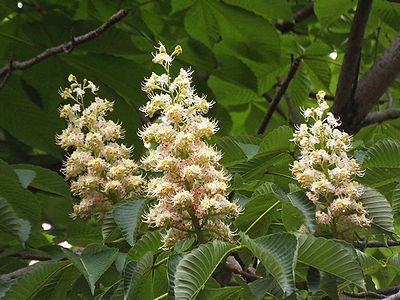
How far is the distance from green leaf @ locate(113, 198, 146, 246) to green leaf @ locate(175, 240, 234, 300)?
0.73 ft

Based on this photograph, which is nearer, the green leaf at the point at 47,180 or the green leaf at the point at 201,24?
the green leaf at the point at 47,180

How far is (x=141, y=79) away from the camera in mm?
3133

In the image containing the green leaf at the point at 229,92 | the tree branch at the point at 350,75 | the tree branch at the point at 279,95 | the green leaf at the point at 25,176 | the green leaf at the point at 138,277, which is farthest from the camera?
the green leaf at the point at 229,92

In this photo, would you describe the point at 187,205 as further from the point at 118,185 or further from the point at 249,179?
the point at 249,179

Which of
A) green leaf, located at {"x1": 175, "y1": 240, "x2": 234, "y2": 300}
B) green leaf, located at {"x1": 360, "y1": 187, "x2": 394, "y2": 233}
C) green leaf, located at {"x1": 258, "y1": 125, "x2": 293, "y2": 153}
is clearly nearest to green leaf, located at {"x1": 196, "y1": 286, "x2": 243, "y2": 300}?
green leaf, located at {"x1": 175, "y1": 240, "x2": 234, "y2": 300}

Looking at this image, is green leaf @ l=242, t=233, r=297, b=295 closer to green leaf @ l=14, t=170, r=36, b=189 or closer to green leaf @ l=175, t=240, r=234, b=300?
green leaf @ l=175, t=240, r=234, b=300

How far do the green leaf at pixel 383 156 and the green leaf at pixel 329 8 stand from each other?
1.14m

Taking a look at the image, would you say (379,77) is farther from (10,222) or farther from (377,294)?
(10,222)

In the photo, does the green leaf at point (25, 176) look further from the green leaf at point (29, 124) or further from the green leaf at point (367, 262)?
the green leaf at point (29, 124)

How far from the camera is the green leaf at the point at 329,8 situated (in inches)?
120

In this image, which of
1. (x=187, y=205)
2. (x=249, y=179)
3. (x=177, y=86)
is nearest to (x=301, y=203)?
(x=187, y=205)

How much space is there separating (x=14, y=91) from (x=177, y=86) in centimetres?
154

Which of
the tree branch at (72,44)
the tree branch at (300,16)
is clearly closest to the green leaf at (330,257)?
the tree branch at (72,44)

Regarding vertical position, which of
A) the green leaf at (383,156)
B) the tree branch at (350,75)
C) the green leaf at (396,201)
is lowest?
the green leaf at (396,201)
